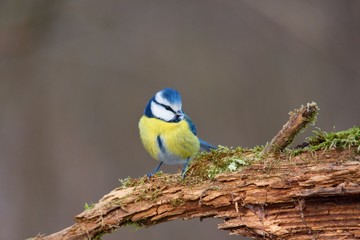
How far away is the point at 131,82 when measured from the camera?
512 centimetres

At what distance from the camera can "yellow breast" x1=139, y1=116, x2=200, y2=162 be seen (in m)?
2.83

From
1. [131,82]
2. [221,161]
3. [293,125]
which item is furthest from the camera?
[131,82]

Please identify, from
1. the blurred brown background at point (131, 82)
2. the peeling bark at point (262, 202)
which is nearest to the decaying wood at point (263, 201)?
the peeling bark at point (262, 202)

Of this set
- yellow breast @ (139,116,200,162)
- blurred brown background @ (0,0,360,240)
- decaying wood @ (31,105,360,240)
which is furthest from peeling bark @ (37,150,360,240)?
blurred brown background @ (0,0,360,240)

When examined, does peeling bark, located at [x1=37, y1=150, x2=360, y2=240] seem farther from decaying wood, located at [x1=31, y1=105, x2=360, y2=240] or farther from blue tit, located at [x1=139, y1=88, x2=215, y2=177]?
blue tit, located at [x1=139, y1=88, x2=215, y2=177]

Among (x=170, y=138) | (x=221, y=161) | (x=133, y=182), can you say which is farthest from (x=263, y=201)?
(x=170, y=138)

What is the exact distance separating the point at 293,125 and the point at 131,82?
3.10 meters

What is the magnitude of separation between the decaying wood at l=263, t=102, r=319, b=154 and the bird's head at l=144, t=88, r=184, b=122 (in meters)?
0.67

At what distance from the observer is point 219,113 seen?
496cm

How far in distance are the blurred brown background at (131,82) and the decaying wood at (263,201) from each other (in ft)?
7.58

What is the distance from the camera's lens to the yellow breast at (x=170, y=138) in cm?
283

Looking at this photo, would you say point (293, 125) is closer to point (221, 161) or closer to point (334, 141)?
point (334, 141)

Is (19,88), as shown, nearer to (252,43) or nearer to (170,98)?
(252,43)

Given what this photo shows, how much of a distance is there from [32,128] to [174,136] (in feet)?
7.89
